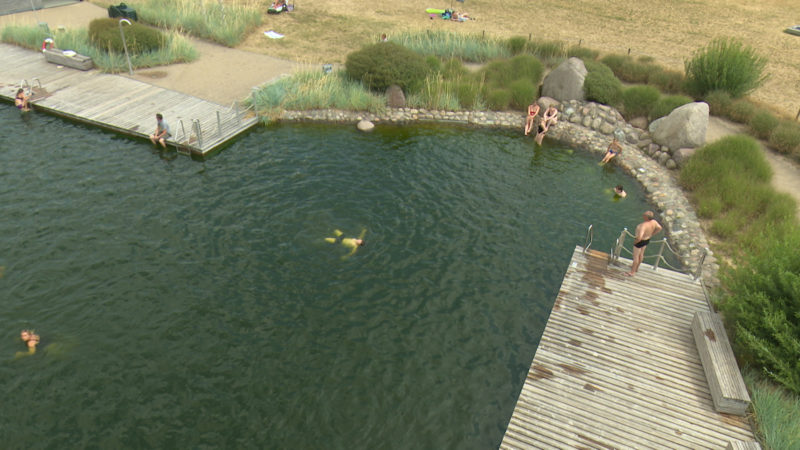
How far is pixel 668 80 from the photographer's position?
30141 mm

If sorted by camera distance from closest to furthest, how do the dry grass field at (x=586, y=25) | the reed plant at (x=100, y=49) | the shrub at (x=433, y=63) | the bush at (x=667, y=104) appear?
the bush at (x=667, y=104) → the shrub at (x=433, y=63) → the reed plant at (x=100, y=49) → the dry grass field at (x=586, y=25)

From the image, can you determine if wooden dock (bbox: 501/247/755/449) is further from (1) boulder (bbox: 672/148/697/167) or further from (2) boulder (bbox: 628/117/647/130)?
(2) boulder (bbox: 628/117/647/130)

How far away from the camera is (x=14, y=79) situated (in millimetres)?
28672

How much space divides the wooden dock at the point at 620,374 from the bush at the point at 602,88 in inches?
552

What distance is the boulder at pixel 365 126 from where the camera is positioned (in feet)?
86.8

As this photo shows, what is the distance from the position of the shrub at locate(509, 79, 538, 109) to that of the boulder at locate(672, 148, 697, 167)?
7967 millimetres

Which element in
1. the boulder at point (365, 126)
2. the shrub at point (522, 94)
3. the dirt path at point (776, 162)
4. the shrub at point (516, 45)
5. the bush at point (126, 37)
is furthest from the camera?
the shrub at point (516, 45)

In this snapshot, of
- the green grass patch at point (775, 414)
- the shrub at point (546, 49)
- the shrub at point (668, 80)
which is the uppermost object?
the shrub at point (546, 49)

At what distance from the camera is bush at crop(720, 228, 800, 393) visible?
12.7 meters

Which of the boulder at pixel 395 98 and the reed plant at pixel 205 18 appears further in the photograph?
the reed plant at pixel 205 18

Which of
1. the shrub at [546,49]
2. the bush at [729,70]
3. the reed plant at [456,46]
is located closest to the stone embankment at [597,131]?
the bush at [729,70]

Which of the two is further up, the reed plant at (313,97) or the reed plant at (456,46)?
the reed plant at (456,46)

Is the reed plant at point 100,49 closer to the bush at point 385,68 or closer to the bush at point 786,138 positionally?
the bush at point 385,68

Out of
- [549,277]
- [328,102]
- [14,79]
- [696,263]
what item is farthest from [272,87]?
[696,263]
